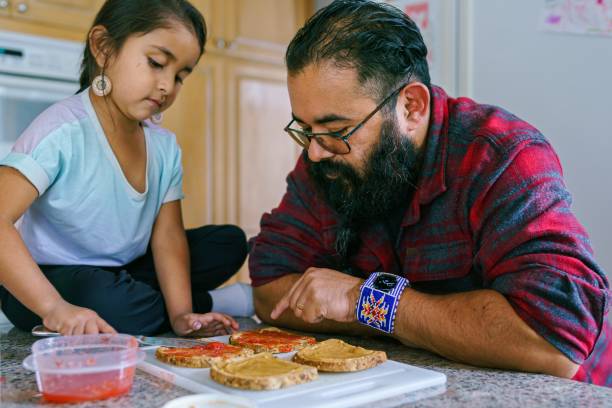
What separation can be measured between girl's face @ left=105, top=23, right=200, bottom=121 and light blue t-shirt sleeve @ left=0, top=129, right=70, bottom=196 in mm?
174

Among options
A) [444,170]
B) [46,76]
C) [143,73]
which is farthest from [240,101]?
[444,170]

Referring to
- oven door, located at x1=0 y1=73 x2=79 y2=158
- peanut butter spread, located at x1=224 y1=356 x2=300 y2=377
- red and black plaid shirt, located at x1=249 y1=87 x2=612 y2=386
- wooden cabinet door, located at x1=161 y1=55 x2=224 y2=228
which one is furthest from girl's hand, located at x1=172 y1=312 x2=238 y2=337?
wooden cabinet door, located at x1=161 y1=55 x2=224 y2=228

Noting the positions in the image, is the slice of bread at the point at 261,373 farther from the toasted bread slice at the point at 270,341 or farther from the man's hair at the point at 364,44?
the man's hair at the point at 364,44

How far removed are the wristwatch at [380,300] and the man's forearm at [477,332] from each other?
14 mm

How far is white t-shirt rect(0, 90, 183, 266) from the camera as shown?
147 cm

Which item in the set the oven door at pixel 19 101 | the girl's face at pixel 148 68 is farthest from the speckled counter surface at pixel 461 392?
the oven door at pixel 19 101

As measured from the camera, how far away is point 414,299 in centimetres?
117

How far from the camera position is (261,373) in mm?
954

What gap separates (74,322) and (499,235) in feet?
2.56

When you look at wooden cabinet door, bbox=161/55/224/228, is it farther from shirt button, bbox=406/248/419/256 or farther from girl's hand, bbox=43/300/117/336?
shirt button, bbox=406/248/419/256

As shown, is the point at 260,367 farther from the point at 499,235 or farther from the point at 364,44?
the point at 364,44

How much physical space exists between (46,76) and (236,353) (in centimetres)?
170

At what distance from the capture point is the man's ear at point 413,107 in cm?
131

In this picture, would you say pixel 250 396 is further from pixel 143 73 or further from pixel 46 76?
pixel 46 76
